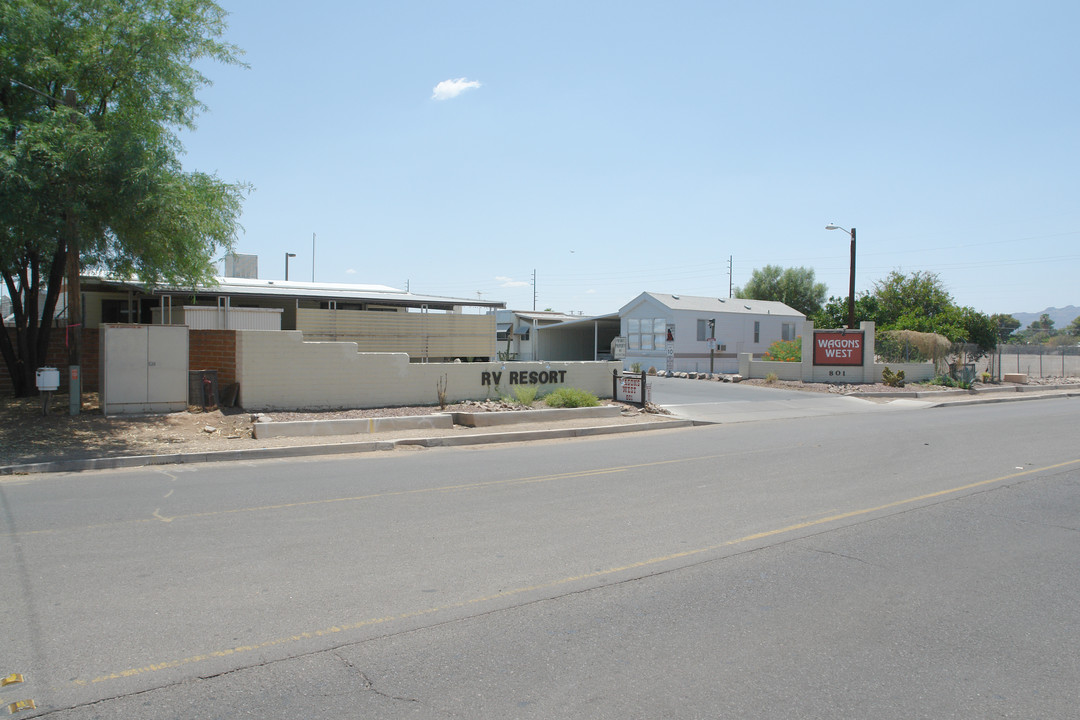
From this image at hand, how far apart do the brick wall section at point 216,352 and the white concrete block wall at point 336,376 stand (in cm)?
28

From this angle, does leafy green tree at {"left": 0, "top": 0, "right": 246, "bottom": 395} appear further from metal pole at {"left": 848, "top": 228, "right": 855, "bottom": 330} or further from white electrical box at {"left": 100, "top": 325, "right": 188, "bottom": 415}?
metal pole at {"left": 848, "top": 228, "right": 855, "bottom": 330}

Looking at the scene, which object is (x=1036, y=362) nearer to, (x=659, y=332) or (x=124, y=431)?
(x=659, y=332)

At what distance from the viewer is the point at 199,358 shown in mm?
17344

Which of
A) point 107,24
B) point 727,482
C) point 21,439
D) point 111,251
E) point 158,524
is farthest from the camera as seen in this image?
point 111,251

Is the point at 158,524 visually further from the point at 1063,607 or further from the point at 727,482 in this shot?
the point at 1063,607

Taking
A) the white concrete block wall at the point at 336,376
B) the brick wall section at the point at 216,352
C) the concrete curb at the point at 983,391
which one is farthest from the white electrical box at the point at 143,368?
the concrete curb at the point at 983,391

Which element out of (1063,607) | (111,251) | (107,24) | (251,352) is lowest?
(1063,607)

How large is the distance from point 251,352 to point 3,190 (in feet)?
18.7

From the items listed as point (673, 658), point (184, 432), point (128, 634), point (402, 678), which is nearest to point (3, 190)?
point (184, 432)

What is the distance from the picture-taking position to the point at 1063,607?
18.6 feet

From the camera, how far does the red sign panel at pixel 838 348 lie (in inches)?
1260

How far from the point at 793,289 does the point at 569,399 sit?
55.3 m

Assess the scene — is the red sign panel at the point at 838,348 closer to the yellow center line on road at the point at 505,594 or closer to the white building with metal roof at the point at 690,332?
the white building with metal roof at the point at 690,332

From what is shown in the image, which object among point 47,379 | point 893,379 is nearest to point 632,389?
point 47,379
